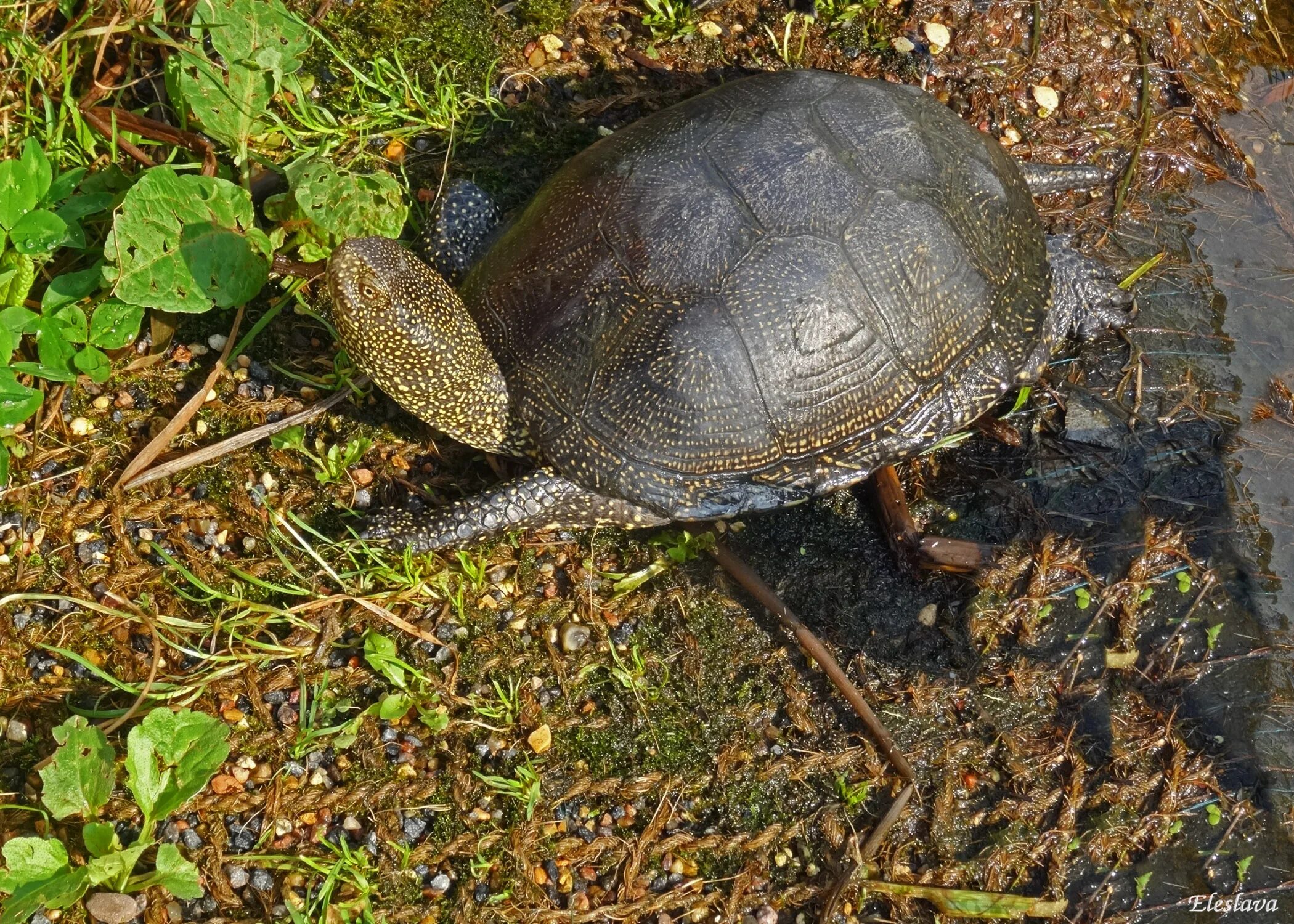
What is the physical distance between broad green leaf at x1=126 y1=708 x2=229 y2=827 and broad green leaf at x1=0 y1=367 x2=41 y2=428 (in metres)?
1.03

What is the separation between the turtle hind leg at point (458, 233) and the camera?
3.22m

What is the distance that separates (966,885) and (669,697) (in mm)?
1108

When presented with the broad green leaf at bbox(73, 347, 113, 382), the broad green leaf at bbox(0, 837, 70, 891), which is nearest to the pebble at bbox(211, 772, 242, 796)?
the broad green leaf at bbox(0, 837, 70, 891)

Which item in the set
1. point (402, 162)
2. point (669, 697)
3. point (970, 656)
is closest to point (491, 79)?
point (402, 162)

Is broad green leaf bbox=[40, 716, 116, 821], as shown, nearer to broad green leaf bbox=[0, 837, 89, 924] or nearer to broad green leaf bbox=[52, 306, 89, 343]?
broad green leaf bbox=[0, 837, 89, 924]

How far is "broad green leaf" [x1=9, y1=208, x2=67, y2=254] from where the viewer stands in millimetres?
2898

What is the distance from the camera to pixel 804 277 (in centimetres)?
269

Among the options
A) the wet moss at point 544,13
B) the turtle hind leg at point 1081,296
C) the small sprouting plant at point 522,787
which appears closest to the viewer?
the small sprouting plant at point 522,787

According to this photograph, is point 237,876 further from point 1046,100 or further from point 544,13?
point 1046,100

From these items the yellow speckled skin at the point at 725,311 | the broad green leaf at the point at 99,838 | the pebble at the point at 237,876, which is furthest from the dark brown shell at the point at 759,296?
the broad green leaf at the point at 99,838

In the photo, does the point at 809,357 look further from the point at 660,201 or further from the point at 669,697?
the point at 669,697

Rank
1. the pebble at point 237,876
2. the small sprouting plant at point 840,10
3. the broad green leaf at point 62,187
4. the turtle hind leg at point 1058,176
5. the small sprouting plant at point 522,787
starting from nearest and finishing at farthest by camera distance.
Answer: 1. the pebble at point 237,876
2. the small sprouting plant at point 522,787
3. the broad green leaf at point 62,187
4. the turtle hind leg at point 1058,176
5. the small sprouting plant at point 840,10

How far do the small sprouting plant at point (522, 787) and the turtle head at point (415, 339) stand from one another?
106 cm

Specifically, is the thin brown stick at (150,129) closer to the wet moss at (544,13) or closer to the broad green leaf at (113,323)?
the broad green leaf at (113,323)
